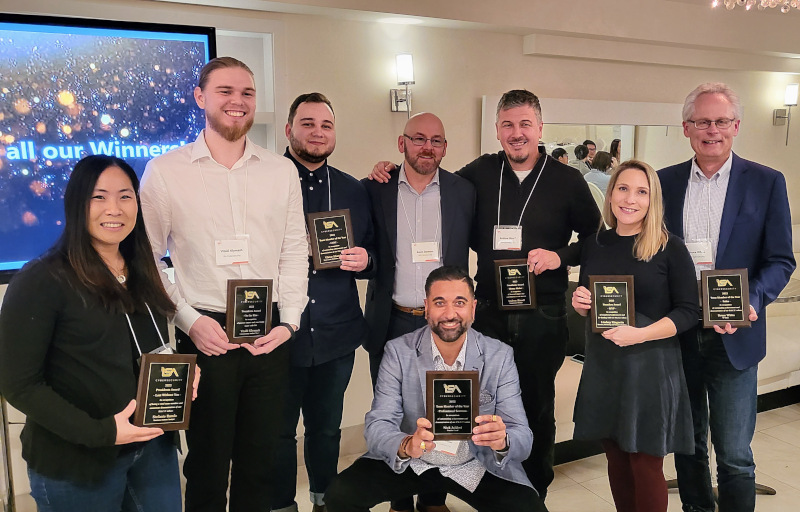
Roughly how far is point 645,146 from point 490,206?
9.92 feet

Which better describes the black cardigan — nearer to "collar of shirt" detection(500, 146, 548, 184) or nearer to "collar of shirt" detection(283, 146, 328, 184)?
"collar of shirt" detection(283, 146, 328, 184)

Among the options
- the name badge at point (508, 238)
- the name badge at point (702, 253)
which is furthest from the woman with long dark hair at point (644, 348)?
the name badge at point (508, 238)

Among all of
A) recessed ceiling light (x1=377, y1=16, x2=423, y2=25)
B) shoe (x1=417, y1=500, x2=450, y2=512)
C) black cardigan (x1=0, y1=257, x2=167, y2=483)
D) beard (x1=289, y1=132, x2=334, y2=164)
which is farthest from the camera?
recessed ceiling light (x1=377, y1=16, x2=423, y2=25)

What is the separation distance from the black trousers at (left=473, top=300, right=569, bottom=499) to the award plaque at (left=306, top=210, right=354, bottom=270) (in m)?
0.73

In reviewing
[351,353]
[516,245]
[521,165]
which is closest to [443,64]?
[521,165]

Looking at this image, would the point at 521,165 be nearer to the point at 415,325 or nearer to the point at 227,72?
the point at 415,325

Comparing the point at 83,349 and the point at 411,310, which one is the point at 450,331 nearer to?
the point at 411,310

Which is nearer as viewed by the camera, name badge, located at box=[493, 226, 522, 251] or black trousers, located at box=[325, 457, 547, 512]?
black trousers, located at box=[325, 457, 547, 512]

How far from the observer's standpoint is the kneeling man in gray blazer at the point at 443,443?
226cm

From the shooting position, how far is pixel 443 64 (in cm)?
412

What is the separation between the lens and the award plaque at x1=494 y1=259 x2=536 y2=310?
8.27ft

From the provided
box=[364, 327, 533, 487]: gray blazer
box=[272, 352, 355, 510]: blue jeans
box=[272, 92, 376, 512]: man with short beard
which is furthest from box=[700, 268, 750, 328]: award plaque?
box=[272, 352, 355, 510]: blue jeans

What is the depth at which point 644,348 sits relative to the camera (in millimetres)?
2293

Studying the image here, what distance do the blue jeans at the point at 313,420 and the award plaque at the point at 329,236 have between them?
477 millimetres
